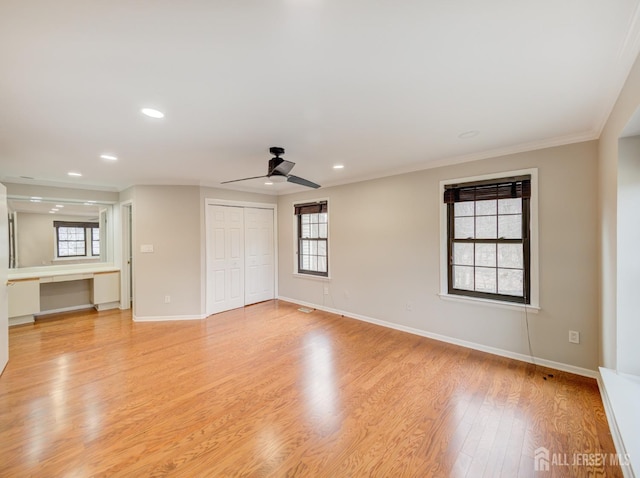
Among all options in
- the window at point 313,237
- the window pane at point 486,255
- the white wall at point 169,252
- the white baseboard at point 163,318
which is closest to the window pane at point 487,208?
the window pane at point 486,255

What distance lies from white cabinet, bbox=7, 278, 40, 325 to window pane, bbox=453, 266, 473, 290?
6.61m

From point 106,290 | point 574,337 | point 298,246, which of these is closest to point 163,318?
point 106,290

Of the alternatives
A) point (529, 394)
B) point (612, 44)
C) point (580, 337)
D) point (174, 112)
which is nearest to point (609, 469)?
point (529, 394)

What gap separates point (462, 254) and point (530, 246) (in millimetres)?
729

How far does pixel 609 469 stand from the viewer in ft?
5.48

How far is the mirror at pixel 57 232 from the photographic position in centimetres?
464

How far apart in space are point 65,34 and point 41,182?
15.9 feet

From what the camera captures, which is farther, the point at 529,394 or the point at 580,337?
the point at 580,337

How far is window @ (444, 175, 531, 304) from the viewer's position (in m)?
3.05

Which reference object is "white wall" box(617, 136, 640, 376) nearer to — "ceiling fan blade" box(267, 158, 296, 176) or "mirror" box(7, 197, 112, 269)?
"ceiling fan blade" box(267, 158, 296, 176)

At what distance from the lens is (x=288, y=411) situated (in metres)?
2.23

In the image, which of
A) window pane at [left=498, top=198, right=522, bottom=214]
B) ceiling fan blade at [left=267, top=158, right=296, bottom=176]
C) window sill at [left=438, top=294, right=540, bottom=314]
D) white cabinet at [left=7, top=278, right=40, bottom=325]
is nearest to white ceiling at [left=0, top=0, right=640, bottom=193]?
ceiling fan blade at [left=267, top=158, right=296, bottom=176]

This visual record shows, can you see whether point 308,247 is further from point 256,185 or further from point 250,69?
point 250,69

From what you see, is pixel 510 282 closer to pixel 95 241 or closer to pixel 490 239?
pixel 490 239
